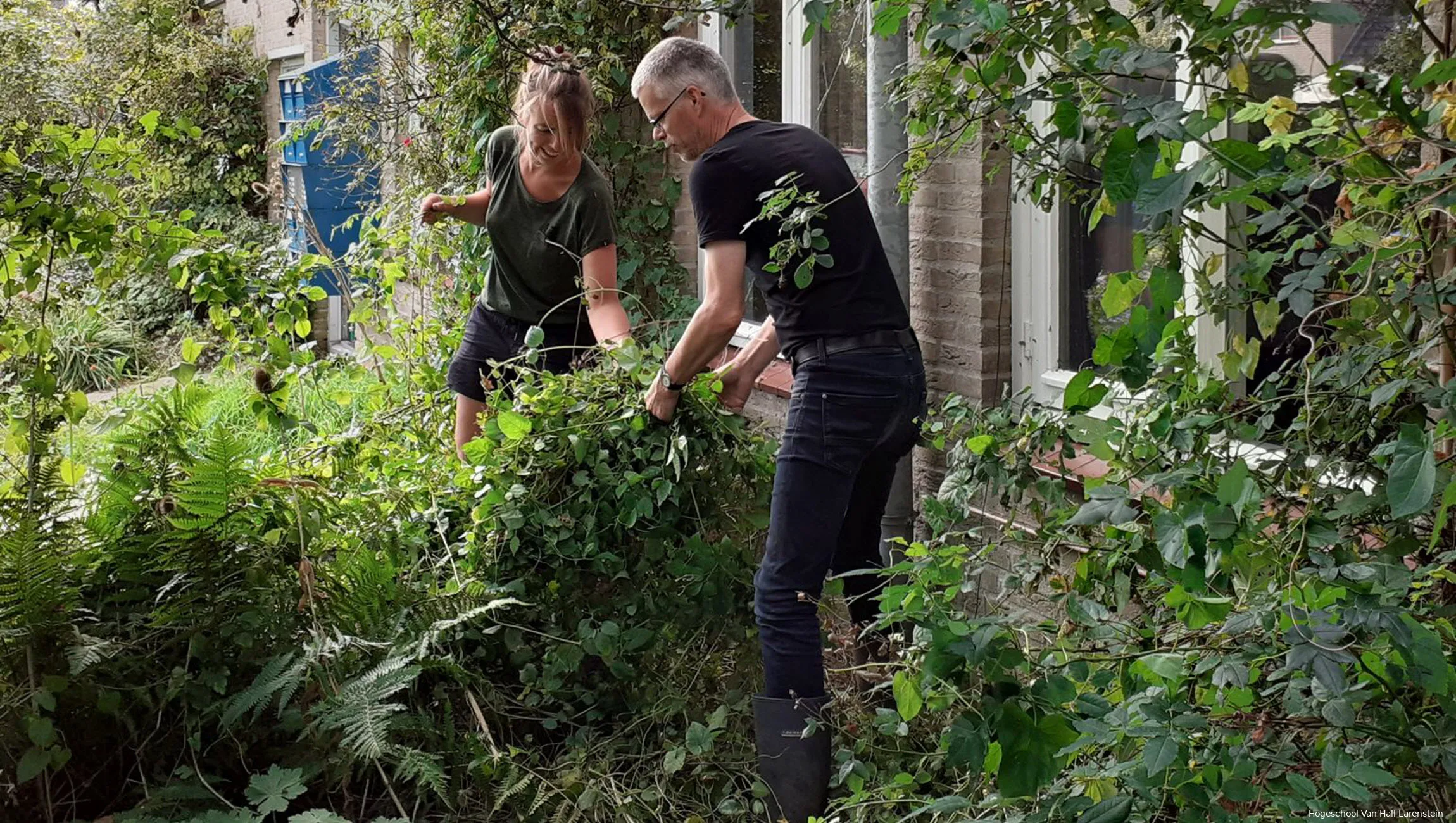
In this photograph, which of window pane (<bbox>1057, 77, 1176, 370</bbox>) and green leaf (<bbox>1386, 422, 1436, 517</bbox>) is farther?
window pane (<bbox>1057, 77, 1176, 370</bbox>)

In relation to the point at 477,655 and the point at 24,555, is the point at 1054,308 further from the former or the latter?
the point at 24,555

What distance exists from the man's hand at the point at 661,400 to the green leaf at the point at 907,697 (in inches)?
61.6

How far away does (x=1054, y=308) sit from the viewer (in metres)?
4.42

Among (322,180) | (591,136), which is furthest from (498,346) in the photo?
(322,180)

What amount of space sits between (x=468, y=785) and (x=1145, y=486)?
196 centimetres

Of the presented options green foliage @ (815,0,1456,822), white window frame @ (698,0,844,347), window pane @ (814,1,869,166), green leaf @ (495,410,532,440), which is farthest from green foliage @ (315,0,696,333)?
green foliage @ (815,0,1456,822)

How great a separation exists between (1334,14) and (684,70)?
6.78 ft

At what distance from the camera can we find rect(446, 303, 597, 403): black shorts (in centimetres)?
469

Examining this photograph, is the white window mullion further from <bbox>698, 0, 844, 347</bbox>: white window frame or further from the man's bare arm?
the man's bare arm

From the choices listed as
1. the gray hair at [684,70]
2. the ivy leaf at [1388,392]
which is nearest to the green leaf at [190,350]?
the gray hair at [684,70]

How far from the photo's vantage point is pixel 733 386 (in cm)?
386

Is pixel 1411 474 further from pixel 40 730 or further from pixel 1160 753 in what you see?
pixel 40 730

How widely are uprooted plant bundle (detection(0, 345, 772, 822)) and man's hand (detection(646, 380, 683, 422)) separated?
0.06m

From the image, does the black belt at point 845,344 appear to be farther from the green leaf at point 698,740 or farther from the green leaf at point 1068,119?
the green leaf at point 1068,119
